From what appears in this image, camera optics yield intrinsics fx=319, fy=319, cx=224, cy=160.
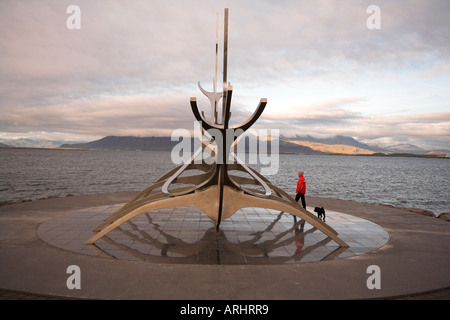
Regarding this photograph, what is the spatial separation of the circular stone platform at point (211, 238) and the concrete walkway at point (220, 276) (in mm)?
621

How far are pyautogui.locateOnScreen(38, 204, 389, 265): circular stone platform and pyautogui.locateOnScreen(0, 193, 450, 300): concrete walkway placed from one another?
2.04 feet

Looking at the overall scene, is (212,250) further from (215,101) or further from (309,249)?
(215,101)

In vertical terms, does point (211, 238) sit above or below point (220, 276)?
below

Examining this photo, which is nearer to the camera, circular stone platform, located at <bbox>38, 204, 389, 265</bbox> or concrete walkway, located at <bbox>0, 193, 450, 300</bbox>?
concrete walkway, located at <bbox>0, 193, 450, 300</bbox>

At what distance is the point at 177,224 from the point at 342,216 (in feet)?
29.2

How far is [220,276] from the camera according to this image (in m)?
8.52

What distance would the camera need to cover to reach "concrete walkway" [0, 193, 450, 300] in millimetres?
7473

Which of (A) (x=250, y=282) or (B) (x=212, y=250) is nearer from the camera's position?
(A) (x=250, y=282)

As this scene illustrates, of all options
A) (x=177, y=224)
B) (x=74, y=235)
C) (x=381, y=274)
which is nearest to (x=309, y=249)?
(x=381, y=274)

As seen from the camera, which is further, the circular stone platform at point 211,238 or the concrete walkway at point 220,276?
the circular stone platform at point 211,238

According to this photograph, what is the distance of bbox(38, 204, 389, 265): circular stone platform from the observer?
33.9 ft

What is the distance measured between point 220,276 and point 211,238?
3.92 metres

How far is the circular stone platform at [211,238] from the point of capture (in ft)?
33.9
